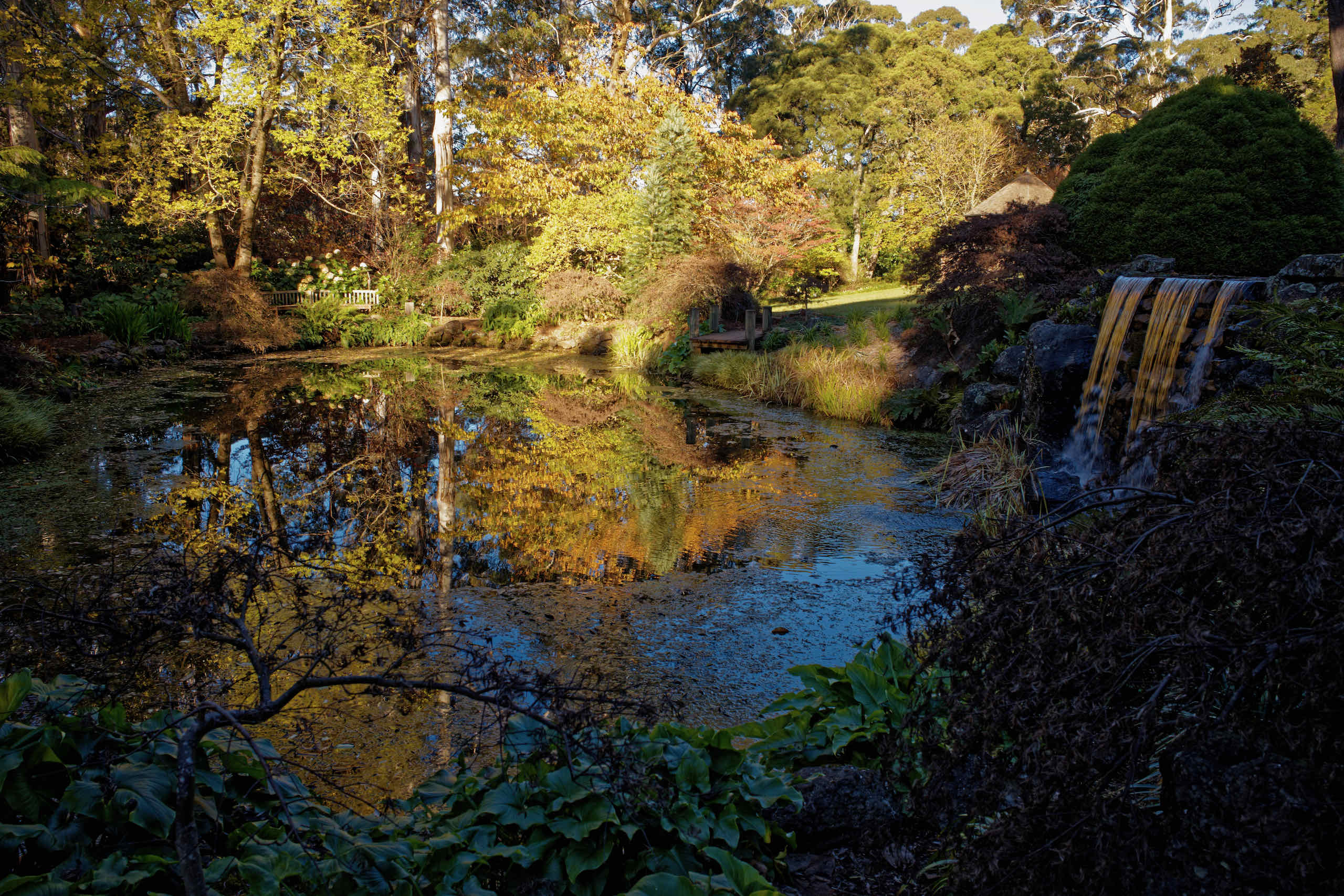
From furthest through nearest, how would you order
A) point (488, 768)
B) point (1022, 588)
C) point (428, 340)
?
point (428, 340) < point (488, 768) < point (1022, 588)

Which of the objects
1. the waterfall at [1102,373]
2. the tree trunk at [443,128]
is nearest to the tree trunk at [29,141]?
the tree trunk at [443,128]

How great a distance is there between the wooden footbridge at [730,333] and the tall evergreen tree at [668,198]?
2.18 meters

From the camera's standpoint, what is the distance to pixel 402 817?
2.46 m

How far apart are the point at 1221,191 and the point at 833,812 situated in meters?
10.2

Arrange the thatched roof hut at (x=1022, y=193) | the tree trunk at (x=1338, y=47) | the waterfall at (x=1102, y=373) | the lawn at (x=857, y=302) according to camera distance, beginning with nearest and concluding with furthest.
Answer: the waterfall at (x=1102, y=373) → the tree trunk at (x=1338, y=47) → the thatched roof hut at (x=1022, y=193) → the lawn at (x=857, y=302)

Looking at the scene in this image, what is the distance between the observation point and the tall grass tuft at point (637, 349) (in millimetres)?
16094

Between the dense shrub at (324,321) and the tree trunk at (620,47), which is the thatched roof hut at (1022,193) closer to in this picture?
the tree trunk at (620,47)

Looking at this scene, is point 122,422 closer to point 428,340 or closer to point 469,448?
point 469,448

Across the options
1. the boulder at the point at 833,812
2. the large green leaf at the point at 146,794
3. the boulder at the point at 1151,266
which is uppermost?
the boulder at the point at 1151,266

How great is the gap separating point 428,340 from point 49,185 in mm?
9950

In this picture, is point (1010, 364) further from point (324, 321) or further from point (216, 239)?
point (216, 239)

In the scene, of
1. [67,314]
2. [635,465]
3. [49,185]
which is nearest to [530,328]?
[67,314]

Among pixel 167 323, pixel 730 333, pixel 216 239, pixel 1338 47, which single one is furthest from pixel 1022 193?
pixel 216 239

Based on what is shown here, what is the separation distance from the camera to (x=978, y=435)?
26.4ft
